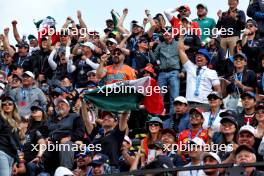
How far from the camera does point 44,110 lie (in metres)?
19.9

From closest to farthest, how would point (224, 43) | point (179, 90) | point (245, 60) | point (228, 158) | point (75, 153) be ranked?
point (228, 158), point (75, 153), point (245, 60), point (179, 90), point (224, 43)

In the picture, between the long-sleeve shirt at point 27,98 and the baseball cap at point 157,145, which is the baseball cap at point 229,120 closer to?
the baseball cap at point 157,145

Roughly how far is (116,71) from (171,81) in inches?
43.4

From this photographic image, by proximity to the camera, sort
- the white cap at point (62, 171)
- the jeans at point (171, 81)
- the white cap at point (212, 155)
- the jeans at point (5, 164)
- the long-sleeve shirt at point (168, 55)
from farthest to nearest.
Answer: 1. the long-sleeve shirt at point (168, 55)
2. the jeans at point (171, 81)
3. the white cap at point (62, 171)
4. the jeans at point (5, 164)
5. the white cap at point (212, 155)

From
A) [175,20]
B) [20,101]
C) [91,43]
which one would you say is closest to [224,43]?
[175,20]

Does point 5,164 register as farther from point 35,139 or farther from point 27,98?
point 27,98

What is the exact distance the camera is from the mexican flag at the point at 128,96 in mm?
18344

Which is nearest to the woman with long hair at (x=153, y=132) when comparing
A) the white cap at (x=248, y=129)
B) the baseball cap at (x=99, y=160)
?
the baseball cap at (x=99, y=160)

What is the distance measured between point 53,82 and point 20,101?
200 cm

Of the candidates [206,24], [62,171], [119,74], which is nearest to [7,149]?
[62,171]

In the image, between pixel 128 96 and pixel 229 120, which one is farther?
pixel 128 96

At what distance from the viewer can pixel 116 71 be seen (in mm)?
20688

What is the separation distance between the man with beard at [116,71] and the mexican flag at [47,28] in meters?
4.37

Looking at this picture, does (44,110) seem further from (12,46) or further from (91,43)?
(12,46)
